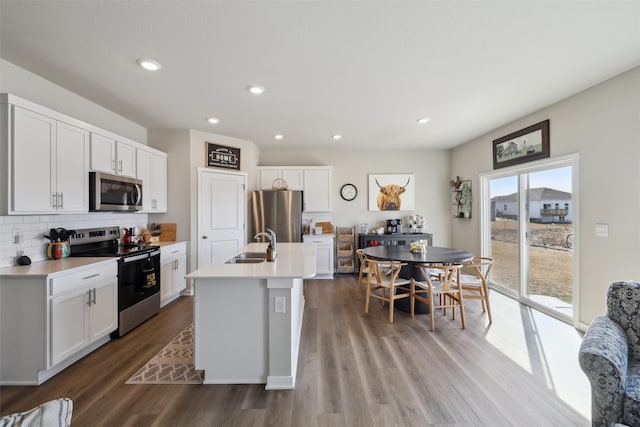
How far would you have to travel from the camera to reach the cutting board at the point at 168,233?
163 inches

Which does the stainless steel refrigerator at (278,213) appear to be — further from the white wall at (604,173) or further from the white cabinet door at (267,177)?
the white wall at (604,173)

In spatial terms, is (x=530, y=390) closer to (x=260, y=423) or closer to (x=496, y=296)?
(x=260, y=423)

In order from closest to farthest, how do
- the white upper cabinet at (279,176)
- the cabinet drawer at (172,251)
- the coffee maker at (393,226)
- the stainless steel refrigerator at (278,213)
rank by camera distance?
the cabinet drawer at (172,251) → the stainless steel refrigerator at (278,213) → the white upper cabinet at (279,176) → the coffee maker at (393,226)

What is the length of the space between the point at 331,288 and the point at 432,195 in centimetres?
308

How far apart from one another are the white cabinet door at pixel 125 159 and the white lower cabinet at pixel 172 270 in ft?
3.51

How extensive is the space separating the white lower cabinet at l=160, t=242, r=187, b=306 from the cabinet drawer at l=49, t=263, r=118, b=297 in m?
0.87

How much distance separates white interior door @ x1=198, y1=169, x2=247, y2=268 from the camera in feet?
14.0

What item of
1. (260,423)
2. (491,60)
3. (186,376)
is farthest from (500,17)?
(186,376)

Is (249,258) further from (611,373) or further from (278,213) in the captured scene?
(611,373)

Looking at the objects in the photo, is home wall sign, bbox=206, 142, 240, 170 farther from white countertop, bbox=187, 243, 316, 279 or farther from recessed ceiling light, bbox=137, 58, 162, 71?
white countertop, bbox=187, 243, 316, 279

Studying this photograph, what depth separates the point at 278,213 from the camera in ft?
16.2

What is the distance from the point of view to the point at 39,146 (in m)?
2.31

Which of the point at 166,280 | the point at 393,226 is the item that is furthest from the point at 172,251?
the point at 393,226

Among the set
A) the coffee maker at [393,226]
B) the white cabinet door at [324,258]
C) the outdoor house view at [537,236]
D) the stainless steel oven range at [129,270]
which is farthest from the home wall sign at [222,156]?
the outdoor house view at [537,236]
